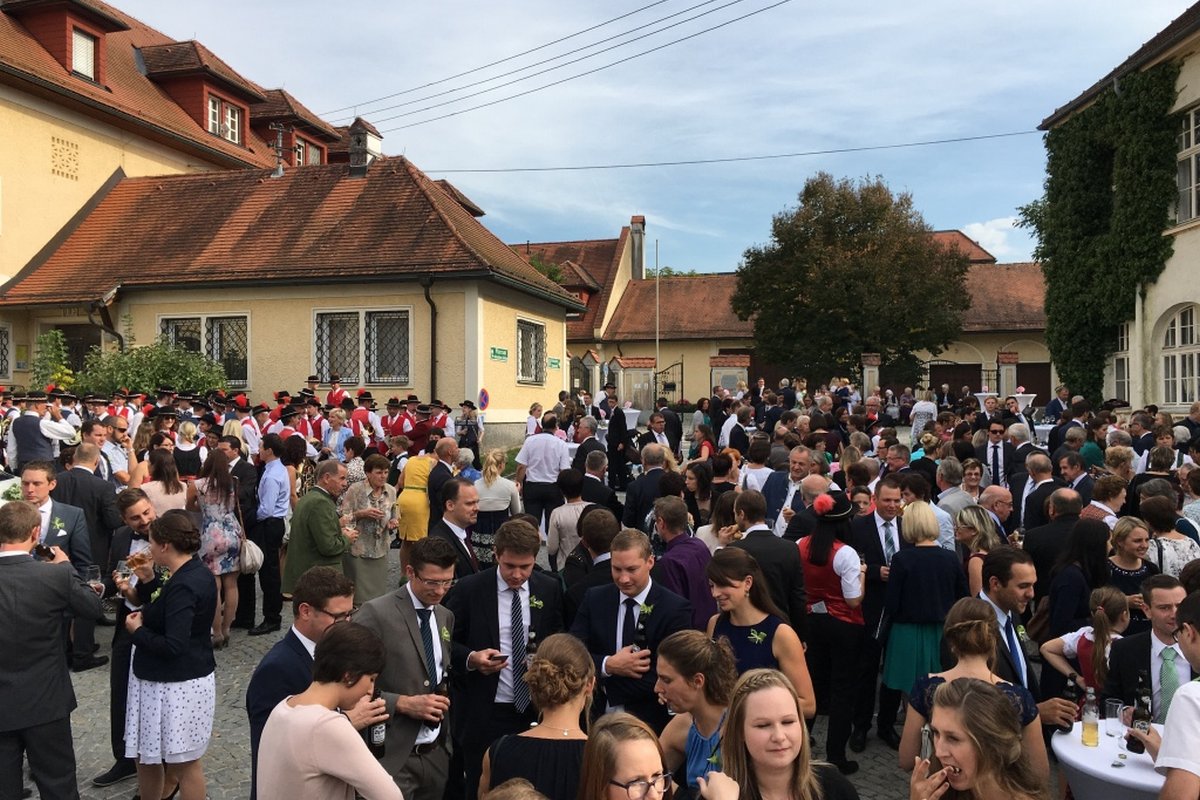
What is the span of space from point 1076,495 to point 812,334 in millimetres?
30513

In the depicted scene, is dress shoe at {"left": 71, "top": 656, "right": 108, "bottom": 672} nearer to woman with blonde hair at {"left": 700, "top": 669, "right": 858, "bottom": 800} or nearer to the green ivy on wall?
woman with blonde hair at {"left": 700, "top": 669, "right": 858, "bottom": 800}

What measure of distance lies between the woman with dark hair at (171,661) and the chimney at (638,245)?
153 ft

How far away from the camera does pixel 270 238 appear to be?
23.3 m

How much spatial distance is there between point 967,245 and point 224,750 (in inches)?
1957

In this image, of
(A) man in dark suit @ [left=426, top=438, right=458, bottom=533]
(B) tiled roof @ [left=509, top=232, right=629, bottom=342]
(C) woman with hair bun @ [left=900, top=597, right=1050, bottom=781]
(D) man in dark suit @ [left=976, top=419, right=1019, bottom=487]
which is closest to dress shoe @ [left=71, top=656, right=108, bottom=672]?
(A) man in dark suit @ [left=426, top=438, right=458, bottom=533]

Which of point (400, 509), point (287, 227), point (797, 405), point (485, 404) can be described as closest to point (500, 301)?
point (485, 404)

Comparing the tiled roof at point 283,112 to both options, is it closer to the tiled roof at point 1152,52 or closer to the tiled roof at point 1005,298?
the tiled roof at point 1152,52

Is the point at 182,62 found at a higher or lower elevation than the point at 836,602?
higher

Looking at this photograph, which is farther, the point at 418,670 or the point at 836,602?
the point at 836,602

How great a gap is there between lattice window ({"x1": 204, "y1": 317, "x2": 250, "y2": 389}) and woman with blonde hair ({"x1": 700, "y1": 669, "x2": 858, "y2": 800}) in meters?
21.8

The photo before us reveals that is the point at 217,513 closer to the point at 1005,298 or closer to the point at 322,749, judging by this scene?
the point at 322,749

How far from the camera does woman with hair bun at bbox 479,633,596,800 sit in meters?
3.36

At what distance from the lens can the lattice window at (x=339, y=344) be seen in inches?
879

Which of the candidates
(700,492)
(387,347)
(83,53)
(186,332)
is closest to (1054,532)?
(700,492)
